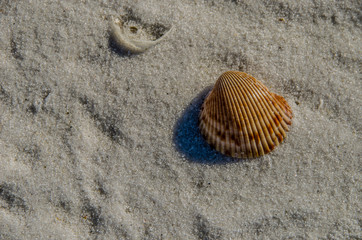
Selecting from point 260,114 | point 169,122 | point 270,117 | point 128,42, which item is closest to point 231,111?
point 260,114

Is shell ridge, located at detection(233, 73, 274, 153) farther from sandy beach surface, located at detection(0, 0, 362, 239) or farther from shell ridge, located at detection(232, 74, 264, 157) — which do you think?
sandy beach surface, located at detection(0, 0, 362, 239)

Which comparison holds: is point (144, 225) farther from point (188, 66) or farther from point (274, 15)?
point (274, 15)

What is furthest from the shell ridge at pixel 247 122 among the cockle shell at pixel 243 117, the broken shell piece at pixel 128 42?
the broken shell piece at pixel 128 42

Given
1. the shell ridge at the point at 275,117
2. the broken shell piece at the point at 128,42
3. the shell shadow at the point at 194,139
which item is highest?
the shell ridge at the point at 275,117

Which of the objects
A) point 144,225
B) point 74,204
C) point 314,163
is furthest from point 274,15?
point 74,204

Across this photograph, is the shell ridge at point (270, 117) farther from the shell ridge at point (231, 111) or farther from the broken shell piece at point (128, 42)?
the broken shell piece at point (128, 42)

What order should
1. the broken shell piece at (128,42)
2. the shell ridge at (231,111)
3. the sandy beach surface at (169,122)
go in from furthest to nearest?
the broken shell piece at (128,42)
the sandy beach surface at (169,122)
the shell ridge at (231,111)

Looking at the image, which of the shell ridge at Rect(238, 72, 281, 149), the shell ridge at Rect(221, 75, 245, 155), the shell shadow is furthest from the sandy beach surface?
the shell ridge at Rect(221, 75, 245, 155)
